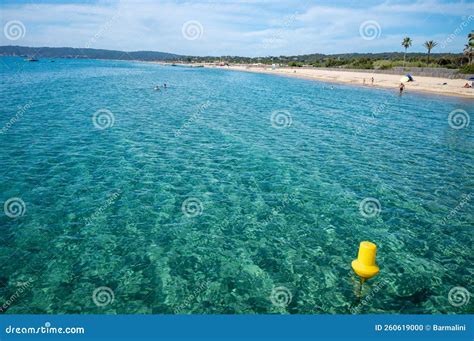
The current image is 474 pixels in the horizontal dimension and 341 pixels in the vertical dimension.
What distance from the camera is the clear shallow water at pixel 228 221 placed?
9.44 metres

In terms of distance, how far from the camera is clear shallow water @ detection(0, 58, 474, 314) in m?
9.44

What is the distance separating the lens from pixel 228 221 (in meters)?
13.5

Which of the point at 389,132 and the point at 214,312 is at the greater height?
the point at 389,132

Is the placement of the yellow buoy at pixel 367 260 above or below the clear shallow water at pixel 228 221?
above

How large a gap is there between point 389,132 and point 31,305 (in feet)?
108

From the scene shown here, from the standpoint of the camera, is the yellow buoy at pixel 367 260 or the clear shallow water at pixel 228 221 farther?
the clear shallow water at pixel 228 221

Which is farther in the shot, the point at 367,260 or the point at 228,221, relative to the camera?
the point at 228,221

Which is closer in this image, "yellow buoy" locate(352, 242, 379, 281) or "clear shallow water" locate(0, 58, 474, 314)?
"yellow buoy" locate(352, 242, 379, 281)

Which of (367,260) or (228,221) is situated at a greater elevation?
(367,260)

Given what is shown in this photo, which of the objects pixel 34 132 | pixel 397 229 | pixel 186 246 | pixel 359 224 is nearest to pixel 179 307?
pixel 186 246

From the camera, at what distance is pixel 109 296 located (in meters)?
9.16

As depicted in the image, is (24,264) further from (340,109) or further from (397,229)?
(340,109)

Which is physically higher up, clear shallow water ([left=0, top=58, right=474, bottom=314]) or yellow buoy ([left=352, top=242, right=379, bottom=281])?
yellow buoy ([left=352, top=242, right=379, bottom=281])

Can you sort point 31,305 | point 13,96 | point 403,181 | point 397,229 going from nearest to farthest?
point 31,305 < point 397,229 < point 403,181 < point 13,96
